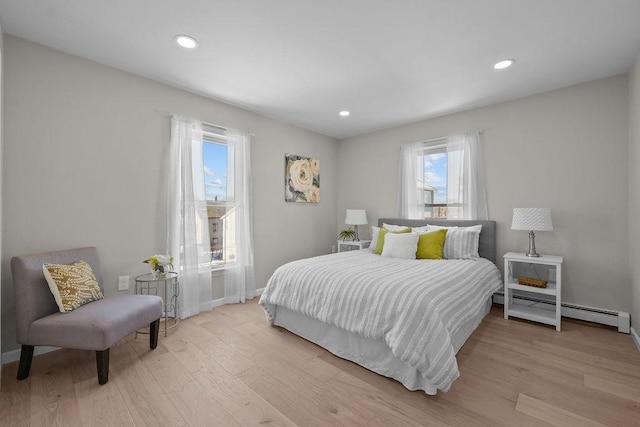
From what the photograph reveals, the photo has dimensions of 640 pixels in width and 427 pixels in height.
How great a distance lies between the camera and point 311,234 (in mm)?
4742

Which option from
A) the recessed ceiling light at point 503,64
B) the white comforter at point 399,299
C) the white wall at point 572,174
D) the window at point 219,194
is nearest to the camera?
the white comforter at point 399,299

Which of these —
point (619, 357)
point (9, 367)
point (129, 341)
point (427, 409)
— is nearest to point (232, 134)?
point (129, 341)

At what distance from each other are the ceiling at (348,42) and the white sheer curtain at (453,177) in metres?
0.69

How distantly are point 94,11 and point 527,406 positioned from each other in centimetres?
388

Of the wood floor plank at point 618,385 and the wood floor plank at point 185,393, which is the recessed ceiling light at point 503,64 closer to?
the wood floor plank at point 618,385

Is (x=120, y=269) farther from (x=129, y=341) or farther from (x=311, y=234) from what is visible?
(x=311, y=234)

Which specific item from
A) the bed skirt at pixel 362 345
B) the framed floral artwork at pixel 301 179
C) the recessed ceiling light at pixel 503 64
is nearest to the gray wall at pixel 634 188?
the recessed ceiling light at pixel 503 64

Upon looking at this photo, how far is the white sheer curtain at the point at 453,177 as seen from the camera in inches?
144

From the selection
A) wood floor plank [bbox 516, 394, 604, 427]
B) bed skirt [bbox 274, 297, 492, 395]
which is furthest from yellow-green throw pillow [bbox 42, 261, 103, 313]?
wood floor plank [bbox 516, 394, 604, 427]

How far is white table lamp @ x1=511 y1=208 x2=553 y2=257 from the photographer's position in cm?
288

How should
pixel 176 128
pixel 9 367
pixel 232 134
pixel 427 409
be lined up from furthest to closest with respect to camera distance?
pixel 232 134
pixel 176 128
pixel 9 367
pixel 427 409

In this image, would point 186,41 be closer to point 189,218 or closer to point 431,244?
point 189,218

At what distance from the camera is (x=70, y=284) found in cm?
206

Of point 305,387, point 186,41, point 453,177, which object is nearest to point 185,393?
point 305,387
